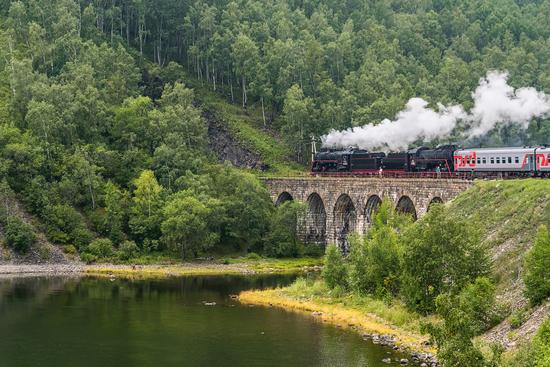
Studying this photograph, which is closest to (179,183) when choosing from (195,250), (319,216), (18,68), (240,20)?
(195,250)

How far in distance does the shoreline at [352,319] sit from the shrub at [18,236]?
32.4 metres

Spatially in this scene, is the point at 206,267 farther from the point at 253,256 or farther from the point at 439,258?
the point at 439,258

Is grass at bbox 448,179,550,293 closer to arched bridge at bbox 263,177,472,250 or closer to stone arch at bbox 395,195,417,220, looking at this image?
arched bridge at bbox 263,177,472,250

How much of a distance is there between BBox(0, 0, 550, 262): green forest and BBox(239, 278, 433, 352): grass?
27946 mm

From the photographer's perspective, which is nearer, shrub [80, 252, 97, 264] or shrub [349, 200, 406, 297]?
shrub [349, 200, 406, 297]

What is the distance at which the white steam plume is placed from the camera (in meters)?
→ 129

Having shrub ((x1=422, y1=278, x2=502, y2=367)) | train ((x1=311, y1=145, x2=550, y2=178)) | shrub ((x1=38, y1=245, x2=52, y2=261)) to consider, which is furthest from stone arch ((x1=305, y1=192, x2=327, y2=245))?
shrub ((x1=422, y1=278, x2=502, y2=367))

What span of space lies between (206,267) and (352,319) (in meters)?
40.8

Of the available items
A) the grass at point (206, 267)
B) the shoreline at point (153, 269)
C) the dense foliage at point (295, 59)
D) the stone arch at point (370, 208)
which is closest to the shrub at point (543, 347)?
the stone arch at point (370, 208)

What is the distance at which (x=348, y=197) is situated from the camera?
116 m

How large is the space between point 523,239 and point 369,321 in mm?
13446

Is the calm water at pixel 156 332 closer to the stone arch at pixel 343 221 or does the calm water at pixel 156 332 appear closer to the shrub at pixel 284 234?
the shrub at pixel 284 234

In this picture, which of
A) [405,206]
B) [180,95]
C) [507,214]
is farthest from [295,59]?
[507,214]

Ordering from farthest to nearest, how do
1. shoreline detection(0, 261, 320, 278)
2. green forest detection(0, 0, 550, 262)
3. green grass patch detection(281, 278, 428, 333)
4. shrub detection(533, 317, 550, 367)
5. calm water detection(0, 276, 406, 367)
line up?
1. green forest detection(0, 0, 550, 262)
2. shoreline detection(0, 261, 320, 278)
3. green grass patch detection(281, 278, 428, 333)
4. calm water detection(0, 276, 406, 367)
5. shrub detection(533, 317, 550, 367)
